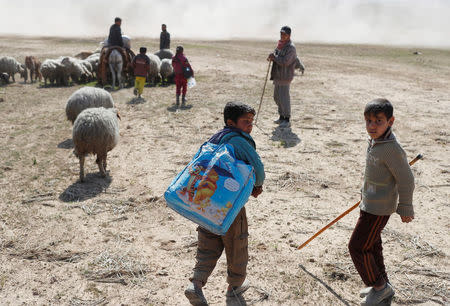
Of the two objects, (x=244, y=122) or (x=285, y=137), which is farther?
(x=285, y=137)

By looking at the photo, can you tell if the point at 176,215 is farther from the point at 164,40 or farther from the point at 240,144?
the point at 164,40

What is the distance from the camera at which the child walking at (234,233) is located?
3.07 metres

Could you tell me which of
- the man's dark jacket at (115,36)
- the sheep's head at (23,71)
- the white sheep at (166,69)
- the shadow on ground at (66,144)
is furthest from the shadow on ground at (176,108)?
the sheep's head at (23,71)

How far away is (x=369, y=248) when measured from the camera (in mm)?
3240

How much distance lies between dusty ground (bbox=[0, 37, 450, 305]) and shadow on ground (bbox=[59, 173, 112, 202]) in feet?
0.10

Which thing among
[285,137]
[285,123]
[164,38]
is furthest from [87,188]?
[164,38]

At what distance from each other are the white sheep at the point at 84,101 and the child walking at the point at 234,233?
5.44 m

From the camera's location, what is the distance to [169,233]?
468 cm

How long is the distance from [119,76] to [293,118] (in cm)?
692

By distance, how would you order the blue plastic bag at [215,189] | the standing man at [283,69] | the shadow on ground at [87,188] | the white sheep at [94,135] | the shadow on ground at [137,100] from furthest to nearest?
the shadow on ground at [137,100] < the standing man at [283,69] < the white sheep at [94,135] < the shadow on ground at [87,188] < the blue plastic bag at [215,189]

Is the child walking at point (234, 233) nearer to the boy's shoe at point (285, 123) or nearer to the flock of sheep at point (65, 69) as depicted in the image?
the boy's shoe at point (285, 123)

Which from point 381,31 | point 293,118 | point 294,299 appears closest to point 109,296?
point 294,299

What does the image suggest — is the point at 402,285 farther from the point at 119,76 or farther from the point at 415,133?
the point at 119,76

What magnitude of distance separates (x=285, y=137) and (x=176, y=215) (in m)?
3.76
